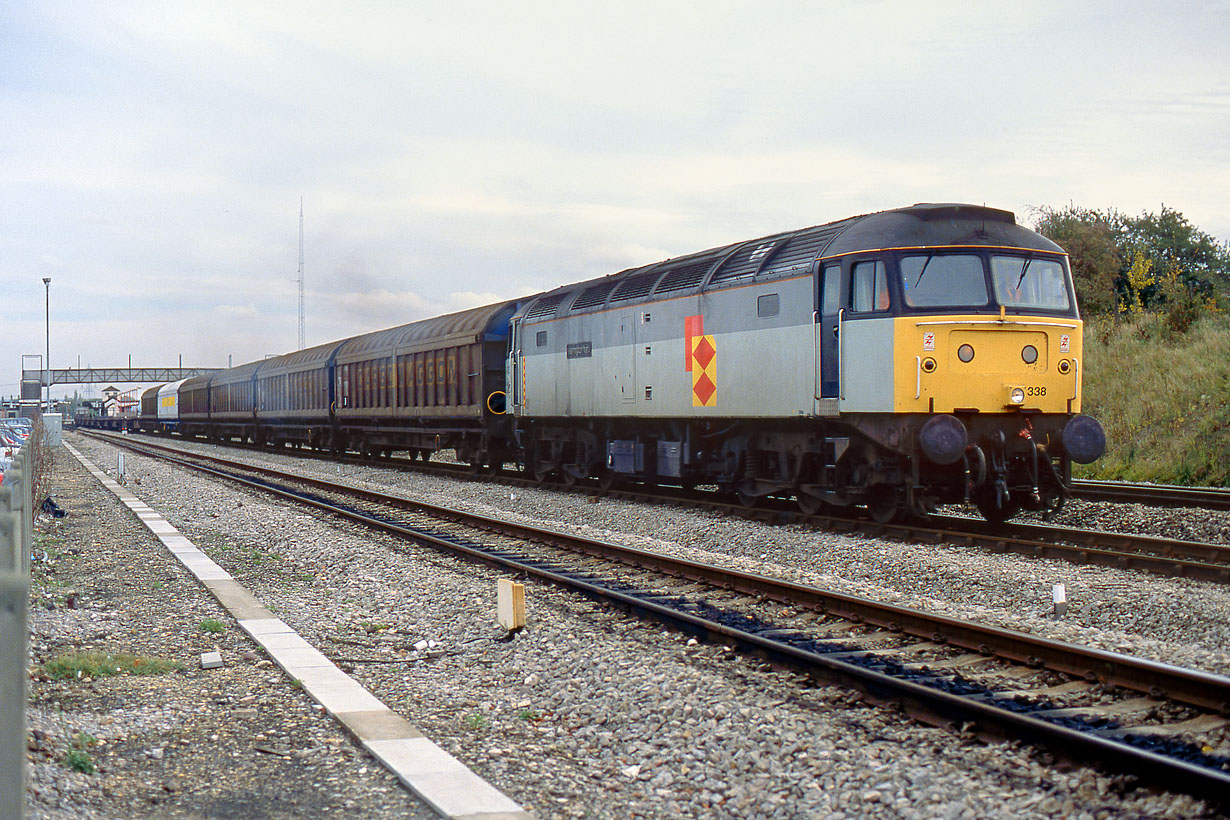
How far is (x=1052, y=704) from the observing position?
5145 mm

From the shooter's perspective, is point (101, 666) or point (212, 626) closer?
point (101, 666)

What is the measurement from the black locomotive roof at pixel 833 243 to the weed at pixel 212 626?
25.0 feet

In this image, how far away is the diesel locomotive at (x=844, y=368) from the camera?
10984mm

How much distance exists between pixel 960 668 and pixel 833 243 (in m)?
6.93

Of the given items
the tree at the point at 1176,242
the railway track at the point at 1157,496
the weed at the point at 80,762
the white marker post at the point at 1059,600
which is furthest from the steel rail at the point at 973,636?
the tree at the point at 1176,242

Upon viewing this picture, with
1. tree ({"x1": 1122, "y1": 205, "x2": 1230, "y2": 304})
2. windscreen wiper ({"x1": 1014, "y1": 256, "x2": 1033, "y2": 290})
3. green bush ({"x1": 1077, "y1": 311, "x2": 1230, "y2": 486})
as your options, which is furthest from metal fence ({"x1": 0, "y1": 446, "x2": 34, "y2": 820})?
tree ({"x1": 1122, "y1": 205, "x2": 1230, "y2": 304})

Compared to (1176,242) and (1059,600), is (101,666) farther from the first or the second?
(1176,242)

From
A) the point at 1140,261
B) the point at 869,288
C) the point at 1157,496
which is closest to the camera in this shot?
the point at 869,288

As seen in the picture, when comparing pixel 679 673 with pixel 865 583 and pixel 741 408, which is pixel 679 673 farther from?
pixel 741 408

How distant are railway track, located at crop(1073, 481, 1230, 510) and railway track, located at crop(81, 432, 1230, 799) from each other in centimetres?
772

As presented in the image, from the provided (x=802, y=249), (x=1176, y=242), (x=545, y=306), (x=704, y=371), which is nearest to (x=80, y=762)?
(x=802, y=249)

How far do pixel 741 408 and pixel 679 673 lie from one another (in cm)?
752

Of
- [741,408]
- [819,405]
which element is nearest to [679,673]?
[819,405]

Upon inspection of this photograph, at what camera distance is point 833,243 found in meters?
11.9
